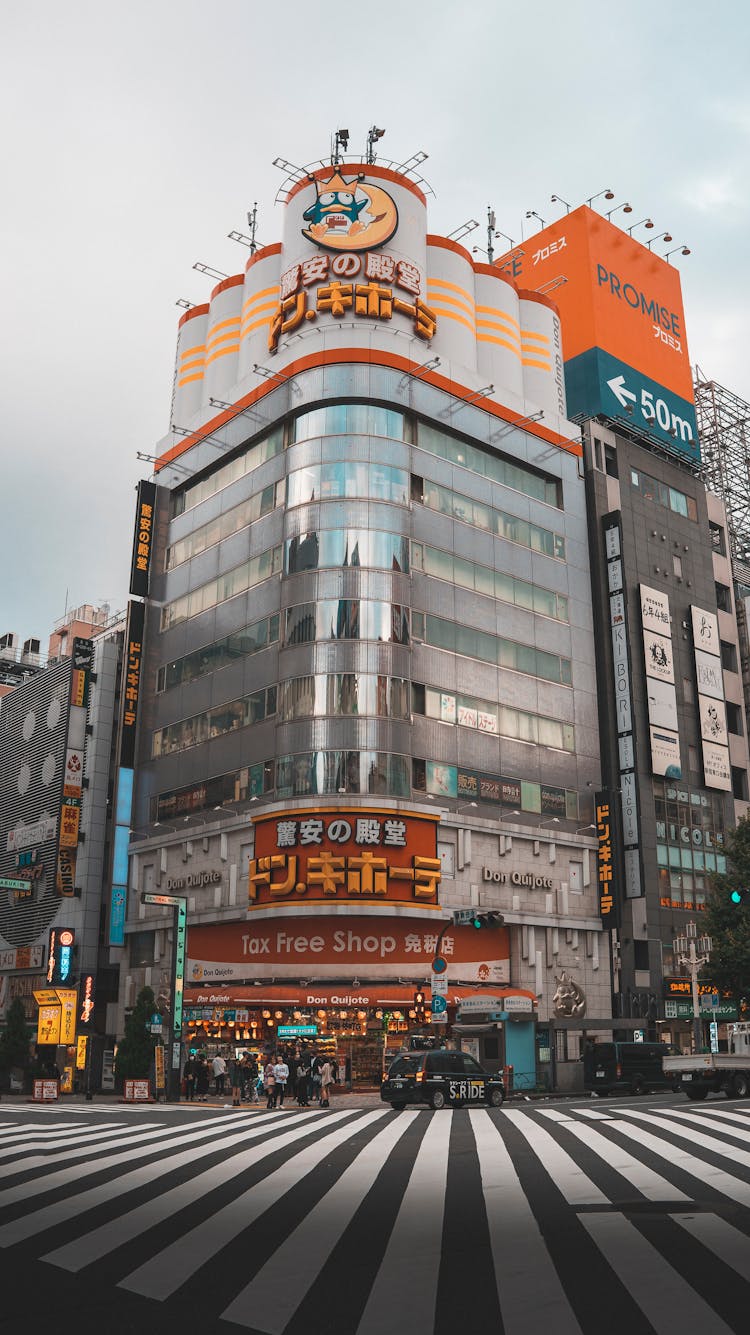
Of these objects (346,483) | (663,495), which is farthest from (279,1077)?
(663,495)

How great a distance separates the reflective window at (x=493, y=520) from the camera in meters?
54.7

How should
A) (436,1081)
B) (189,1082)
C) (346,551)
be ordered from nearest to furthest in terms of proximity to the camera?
(436,1081)
(189,1082)
(346,551)

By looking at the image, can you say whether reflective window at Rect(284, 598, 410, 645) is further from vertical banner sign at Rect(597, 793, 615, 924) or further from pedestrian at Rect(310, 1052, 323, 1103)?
pedestrian at Rect(310, 1052, 323, 1103)

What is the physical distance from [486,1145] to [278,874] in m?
29.6

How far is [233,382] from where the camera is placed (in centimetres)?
6375

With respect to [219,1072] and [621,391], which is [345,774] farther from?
[621,391]

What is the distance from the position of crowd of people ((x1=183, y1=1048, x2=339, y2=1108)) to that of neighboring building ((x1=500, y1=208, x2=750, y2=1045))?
68.3 feet

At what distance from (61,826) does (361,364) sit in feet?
95.8

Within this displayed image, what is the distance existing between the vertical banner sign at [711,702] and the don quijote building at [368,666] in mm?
8814

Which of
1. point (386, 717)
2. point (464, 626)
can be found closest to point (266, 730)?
point (386, 717)

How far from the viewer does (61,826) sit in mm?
60062

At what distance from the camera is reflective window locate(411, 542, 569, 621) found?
5306 cm

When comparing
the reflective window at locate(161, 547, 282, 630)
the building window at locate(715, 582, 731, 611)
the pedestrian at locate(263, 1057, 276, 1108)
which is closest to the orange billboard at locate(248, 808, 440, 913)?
the pedestrian at locate(263, 1057, 276, 1108)

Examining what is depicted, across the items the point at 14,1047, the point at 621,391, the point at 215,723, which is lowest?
the point at 14,1047
